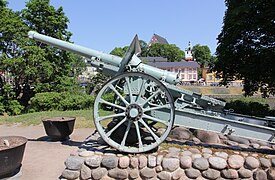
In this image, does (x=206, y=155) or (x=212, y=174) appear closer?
(x=212, y=174)

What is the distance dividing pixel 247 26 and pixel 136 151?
8586 millimetres

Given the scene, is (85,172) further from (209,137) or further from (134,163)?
(209,137)

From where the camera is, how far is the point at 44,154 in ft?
17.5

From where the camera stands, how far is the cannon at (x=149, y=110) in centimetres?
418

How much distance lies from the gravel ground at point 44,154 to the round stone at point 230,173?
2756mm

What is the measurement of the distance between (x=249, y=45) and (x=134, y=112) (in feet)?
28.9

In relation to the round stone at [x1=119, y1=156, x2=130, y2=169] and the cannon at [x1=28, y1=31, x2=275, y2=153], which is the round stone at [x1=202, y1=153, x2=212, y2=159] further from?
the round stone at [x1=119, y1=156, x2=130, y2=169]

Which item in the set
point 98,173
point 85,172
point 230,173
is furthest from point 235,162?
point 85,172

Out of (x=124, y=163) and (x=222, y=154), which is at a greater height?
(x=222, y=154)

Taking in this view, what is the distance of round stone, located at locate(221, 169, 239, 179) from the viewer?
12.9ft

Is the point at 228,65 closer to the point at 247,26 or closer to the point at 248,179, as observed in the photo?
the point at 247,26

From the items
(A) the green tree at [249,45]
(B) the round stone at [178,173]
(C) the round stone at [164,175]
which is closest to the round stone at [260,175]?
(B) the round stone at [178,173]

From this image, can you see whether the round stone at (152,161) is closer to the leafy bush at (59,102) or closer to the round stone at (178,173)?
the round stone at (178,173)

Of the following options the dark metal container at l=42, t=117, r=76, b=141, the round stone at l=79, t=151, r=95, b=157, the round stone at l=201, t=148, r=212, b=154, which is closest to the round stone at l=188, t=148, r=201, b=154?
the round stone at l=201, t=148, r=212, b=154
